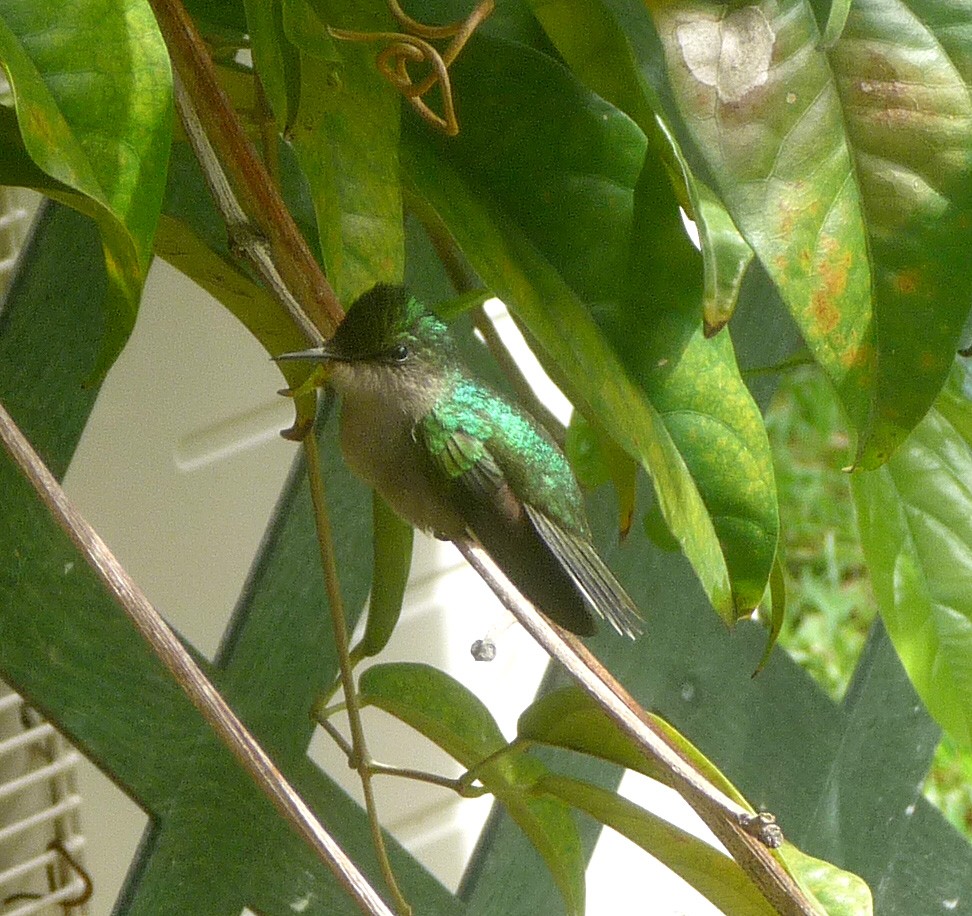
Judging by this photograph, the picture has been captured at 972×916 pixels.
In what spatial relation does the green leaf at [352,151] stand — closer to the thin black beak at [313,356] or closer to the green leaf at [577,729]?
the thin black beak at [313,356]

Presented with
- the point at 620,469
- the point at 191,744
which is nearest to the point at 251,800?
the point at 191,744

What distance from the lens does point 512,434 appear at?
0.86 meters

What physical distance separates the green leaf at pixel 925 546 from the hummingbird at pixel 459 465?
0.62ft

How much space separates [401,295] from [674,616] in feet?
2.23

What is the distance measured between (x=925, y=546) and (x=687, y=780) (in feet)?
1.28

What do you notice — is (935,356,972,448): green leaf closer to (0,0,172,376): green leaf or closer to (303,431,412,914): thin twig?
(303,431,412,914): thin twig

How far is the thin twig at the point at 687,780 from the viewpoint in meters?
0.57

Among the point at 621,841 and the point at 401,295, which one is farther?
the point at 621,841

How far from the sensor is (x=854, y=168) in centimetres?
64

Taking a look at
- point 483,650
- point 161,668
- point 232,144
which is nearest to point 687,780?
point 483,650

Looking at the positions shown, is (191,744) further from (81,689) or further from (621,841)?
(621,841)

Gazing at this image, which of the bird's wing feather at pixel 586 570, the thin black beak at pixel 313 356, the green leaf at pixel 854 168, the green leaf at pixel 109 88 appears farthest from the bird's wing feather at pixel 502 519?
the green leaf at pixel 109 88

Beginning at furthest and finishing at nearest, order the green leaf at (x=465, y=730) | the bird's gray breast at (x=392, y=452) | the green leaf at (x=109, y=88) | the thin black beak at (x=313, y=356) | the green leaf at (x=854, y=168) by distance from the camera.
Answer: the green leaf at (x=465, y=730) < the bird's gray breast at (x=392, y=452) < the thin black beak at (x=313, y=356) < the green leaf at (x=854, y=168) < the green leaf at (x=109, y=88)

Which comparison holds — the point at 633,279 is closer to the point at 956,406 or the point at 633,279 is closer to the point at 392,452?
the point at 392,452
